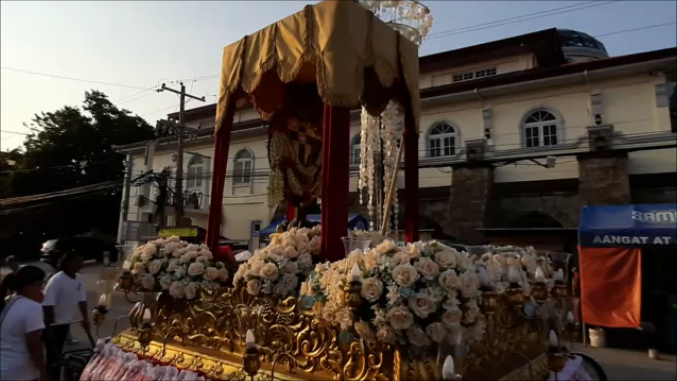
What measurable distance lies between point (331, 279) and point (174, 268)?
1.58 metres

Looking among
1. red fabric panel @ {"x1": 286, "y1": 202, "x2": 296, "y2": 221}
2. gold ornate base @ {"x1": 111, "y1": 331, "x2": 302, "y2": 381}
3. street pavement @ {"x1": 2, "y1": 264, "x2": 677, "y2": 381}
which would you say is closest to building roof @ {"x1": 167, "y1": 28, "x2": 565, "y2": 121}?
street pavement @ {"x1": 2, "y1": 264, "x2": 677, "y2": 381}

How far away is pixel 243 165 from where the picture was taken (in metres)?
17.4

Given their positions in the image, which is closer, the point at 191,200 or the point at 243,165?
the point at 243,165

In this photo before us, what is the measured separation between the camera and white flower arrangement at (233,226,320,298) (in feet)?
8.87

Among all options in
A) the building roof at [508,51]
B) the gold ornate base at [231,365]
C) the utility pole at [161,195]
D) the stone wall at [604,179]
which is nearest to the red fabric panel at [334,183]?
the gold ornate base at [231,365]

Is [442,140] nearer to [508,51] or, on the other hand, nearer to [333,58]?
[508,51]

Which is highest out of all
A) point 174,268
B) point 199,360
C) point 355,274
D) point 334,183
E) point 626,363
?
point 334,183

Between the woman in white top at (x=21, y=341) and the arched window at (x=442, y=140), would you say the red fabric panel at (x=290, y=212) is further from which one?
the arched window at (x=442, y=140)

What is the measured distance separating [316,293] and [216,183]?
5.86ft

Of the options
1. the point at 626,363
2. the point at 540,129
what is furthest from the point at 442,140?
the point at 626,363

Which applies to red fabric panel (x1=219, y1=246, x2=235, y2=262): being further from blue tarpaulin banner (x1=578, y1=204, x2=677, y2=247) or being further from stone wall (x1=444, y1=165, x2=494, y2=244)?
stone wall (x1=444, y1=165, x2=494, y2=244)

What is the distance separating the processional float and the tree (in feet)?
75.0

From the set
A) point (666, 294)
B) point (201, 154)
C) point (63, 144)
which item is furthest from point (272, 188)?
point (63, 144)

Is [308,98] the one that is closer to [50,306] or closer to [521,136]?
[50,306]
